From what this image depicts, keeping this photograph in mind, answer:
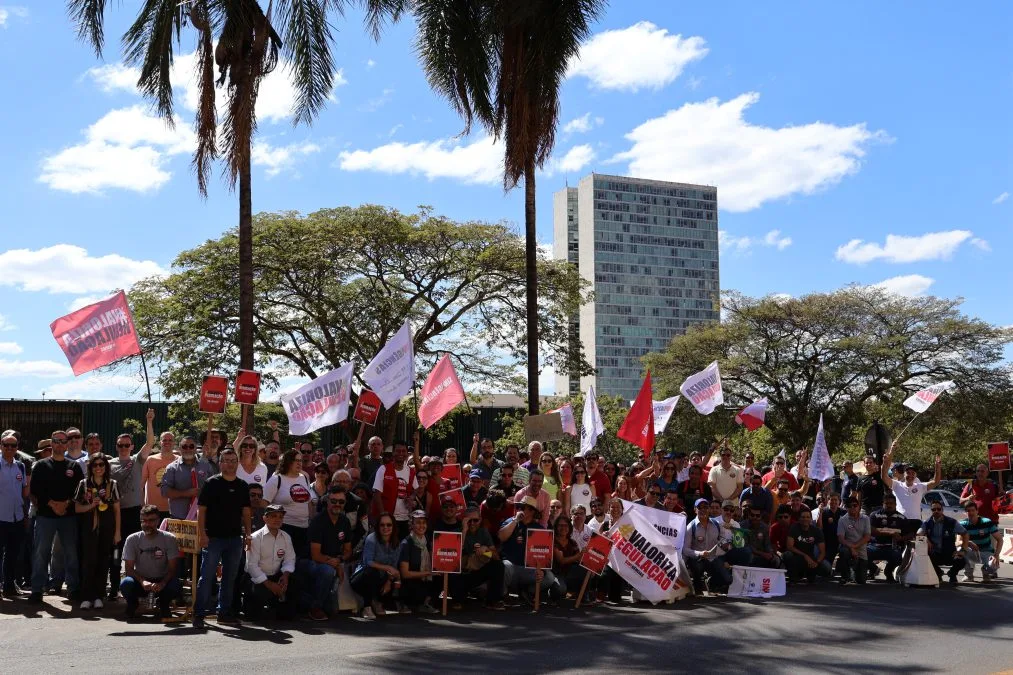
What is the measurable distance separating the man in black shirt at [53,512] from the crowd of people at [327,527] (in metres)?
0.02

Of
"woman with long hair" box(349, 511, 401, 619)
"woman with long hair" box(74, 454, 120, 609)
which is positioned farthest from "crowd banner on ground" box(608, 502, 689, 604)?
A: "woman with long hair" box(74, 454, 120, 609)

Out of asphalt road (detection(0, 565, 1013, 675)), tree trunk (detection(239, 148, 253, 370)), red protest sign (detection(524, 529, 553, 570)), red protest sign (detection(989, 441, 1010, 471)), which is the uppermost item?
tree trunk (detection(239, 148, 253, 370))

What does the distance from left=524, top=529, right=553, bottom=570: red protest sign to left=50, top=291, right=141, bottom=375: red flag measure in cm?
630

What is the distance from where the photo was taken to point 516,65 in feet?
65.3

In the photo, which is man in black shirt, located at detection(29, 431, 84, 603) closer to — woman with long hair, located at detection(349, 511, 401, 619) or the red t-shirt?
woman with long hair, located at detection(349, 511, 401, 619)

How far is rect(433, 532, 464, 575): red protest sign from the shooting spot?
1210 cm

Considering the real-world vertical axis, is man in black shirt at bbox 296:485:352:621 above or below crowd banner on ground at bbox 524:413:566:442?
below

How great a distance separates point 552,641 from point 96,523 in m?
5.71

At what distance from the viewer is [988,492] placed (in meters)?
17.5

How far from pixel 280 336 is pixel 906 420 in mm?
27393

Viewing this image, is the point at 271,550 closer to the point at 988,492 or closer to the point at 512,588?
the point at 512,588

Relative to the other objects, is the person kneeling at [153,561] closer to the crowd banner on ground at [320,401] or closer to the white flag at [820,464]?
the crowd banner on ground at [320,401]

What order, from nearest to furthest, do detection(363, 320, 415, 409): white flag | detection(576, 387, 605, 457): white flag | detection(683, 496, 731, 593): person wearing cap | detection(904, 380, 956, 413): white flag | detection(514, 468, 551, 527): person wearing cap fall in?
detection(514, 468, 551, 527): person wearing cap, detection(683, 496, 731, 593): person wearing cap, detection(363, 320, 415, 409): white flag, detection(576, 387, 605, 457): white flag, detection(904, 380, 956, 413): white flag

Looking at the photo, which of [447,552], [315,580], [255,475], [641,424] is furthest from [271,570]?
[641,424]
